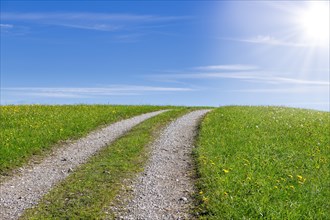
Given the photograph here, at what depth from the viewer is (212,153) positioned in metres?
16.1

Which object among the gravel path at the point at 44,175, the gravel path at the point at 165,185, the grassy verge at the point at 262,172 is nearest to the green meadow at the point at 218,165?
the grassy verge at the point at 262,172

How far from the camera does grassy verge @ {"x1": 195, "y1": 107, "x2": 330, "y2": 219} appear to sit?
10352 mm

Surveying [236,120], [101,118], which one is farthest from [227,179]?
[101,118]

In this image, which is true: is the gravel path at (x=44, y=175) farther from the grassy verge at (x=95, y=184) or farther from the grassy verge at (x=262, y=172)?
the grassy verge at (x=262, y=172)

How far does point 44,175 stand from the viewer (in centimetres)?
1408

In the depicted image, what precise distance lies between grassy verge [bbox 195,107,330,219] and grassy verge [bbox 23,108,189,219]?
2.49 meters

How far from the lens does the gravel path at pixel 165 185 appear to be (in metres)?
10.2

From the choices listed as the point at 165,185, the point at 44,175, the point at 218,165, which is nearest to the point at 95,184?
the point at 165,185

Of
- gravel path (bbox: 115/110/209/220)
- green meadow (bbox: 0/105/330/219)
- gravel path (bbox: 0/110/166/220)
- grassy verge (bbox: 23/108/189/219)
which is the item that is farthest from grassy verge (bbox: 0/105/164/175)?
gravel path (bbox: 115/110/209/220)

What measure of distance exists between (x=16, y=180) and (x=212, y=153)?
24.3 ft

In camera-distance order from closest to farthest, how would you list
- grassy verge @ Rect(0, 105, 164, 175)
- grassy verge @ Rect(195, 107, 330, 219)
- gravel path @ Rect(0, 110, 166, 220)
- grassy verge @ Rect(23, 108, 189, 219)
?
1. grassy verge @ Rect(23, 108, 189, 219)
2. grassy verge @ Rect(195, 107, 330, 219)
3. gravel path @ Rect(0, 110, 166, 220)
4. grassy verge @ Rect(0, 105, 164, 175)

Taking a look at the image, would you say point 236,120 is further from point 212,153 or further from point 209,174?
point 209,174

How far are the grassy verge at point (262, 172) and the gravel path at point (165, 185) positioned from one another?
0.49m

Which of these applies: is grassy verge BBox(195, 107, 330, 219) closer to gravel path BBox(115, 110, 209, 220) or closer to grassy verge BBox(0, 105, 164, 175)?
gravel path BBox(115, 110, 209, 220)
